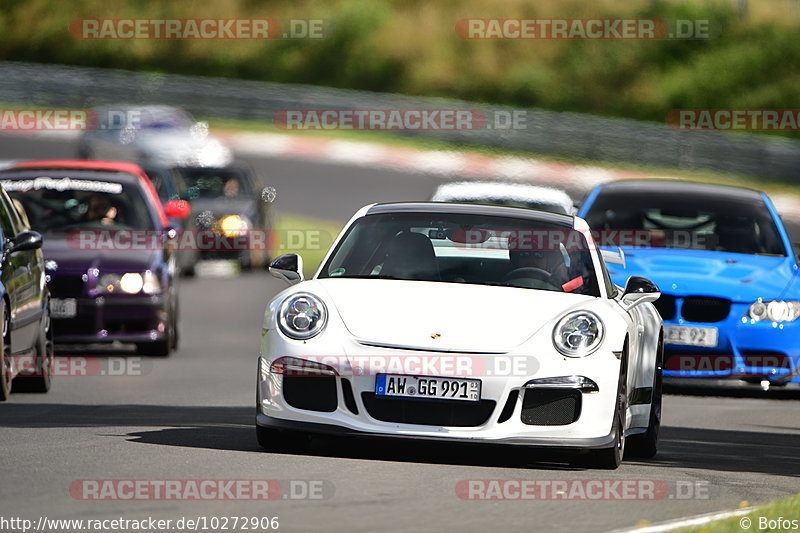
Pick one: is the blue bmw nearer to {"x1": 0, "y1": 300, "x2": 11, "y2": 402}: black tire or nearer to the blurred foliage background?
{"x1": 0, "y1": 300, "x2": 11, "y2": 402}: black tire

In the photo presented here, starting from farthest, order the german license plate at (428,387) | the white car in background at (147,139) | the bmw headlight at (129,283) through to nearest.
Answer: the white car in background at (147,139) → the bmw headlight at (129,283) → the german license plate at (428,387)

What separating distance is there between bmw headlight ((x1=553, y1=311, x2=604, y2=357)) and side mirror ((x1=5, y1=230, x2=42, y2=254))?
4.30m

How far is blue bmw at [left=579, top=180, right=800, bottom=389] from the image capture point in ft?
45.1

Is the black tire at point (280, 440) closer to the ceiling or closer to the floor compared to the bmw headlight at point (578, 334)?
closer to the floor

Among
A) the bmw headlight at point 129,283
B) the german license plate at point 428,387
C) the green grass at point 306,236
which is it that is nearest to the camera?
the german license plate at point 428,387

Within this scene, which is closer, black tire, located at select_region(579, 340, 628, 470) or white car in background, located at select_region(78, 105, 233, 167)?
black tire, located at select_region(579, 340, 628, 470)

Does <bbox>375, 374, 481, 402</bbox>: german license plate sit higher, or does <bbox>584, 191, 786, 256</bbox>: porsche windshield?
<bbox>584, 191, 786, 256</bbox>: porsche windshield

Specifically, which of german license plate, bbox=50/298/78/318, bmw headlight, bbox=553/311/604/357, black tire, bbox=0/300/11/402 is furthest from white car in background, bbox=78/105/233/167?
bmw headlight, bbox=553/311/604/357

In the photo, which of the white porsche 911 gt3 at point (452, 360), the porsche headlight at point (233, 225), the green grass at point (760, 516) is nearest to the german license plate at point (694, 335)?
the white porsche 911 gt3 at point (452, 360)

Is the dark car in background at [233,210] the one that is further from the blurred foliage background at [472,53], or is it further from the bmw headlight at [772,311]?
the blurred foliage background at [472,53]

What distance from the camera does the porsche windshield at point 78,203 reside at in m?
16.2

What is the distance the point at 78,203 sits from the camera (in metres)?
16.4

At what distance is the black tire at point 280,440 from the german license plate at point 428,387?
687 millimetres

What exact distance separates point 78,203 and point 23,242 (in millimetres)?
4309
